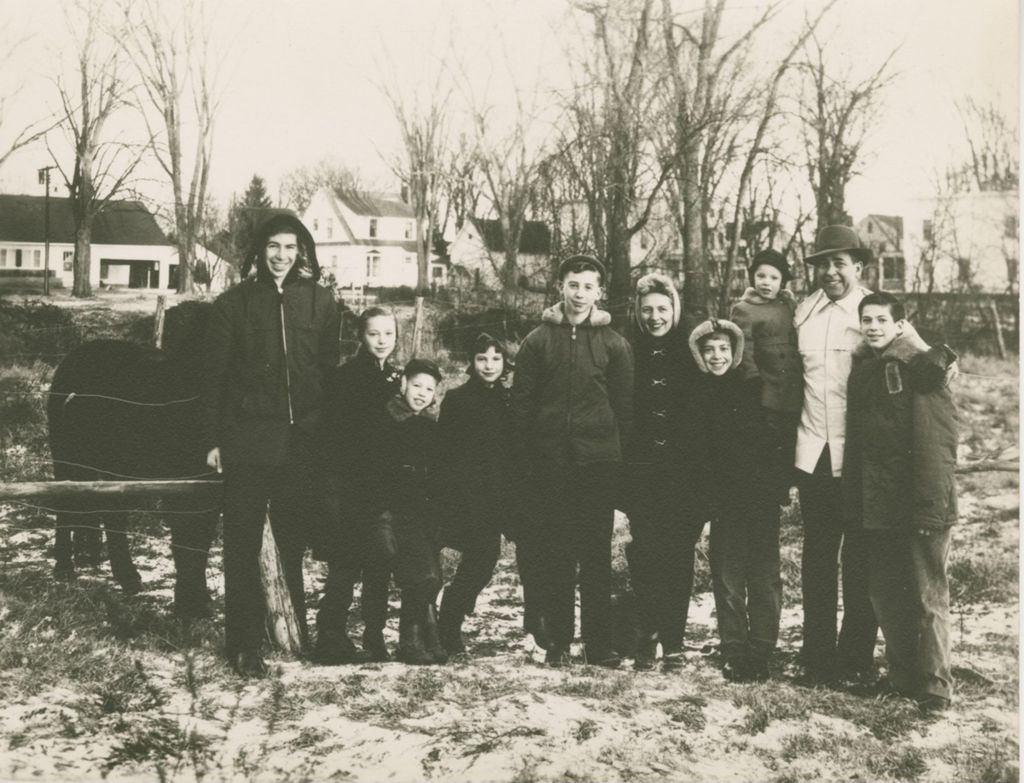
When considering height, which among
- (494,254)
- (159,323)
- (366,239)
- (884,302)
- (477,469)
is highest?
(494,254)

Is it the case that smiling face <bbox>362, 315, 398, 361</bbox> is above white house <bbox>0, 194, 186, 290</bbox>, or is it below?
below

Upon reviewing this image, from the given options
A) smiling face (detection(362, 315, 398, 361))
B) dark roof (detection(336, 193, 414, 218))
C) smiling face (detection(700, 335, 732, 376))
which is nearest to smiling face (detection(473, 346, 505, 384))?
smiling face (detection(362, 315, 398, 361))

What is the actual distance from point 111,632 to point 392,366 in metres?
1.80

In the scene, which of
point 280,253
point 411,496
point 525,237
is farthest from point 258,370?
point 525,237

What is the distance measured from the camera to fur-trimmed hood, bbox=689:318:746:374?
366cm

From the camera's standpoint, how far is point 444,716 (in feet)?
11.0

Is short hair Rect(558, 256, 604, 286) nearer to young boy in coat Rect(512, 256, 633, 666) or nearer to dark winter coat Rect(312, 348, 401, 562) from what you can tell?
young boy in coat Rect(512, 256, 633, 666)

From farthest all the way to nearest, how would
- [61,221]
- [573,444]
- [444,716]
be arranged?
[61,221] < [573,444] < [444,716]

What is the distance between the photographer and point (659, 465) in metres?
3.80

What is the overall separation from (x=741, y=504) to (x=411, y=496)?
57.9 inches

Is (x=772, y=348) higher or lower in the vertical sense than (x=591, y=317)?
lower

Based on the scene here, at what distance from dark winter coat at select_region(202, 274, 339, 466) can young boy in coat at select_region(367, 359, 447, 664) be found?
15.4 inches

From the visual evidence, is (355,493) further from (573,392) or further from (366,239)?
(366,239)

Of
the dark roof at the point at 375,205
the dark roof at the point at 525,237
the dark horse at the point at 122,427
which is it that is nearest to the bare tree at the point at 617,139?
the dark roof at the point at 525,237
